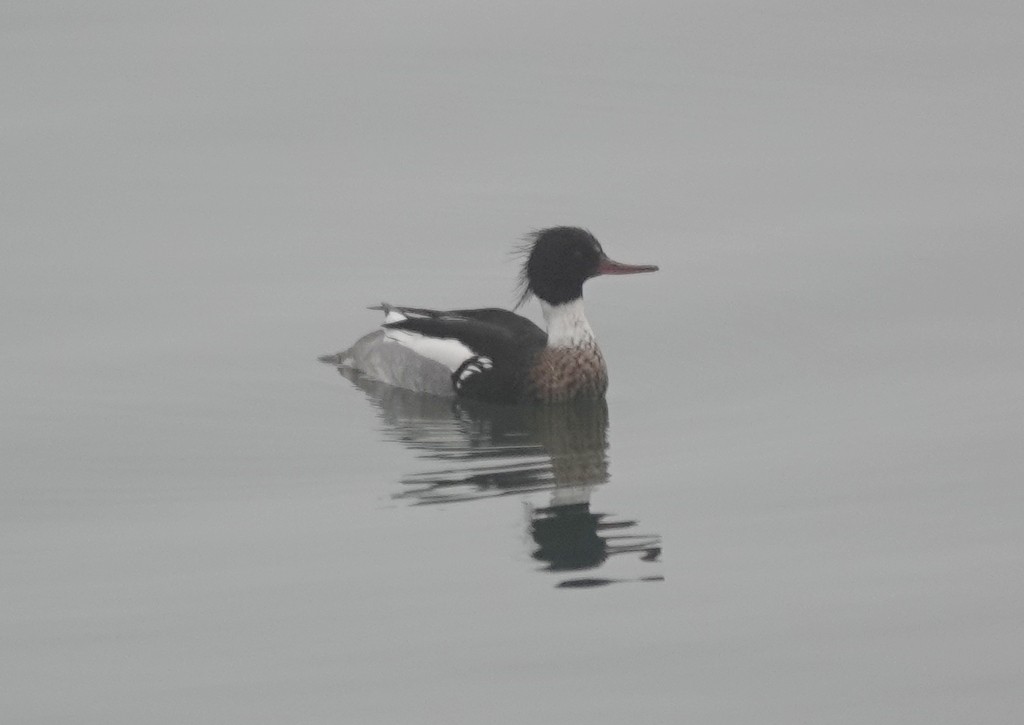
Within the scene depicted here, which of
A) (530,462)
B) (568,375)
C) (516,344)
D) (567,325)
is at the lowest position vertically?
(530,462)

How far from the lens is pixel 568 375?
14648mm

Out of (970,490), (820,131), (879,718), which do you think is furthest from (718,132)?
(879,718)

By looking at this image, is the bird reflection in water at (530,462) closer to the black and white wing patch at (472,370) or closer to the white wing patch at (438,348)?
the black and white wing patch at (472,370)

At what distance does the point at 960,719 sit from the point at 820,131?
10274 millimetres

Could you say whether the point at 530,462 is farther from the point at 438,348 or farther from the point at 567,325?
the point at 438,348

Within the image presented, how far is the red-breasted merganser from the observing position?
14727 mm

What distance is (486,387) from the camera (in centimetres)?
1485

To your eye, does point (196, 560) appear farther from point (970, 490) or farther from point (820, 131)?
point (820, 131)

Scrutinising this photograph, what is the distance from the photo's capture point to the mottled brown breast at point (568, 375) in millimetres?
14648

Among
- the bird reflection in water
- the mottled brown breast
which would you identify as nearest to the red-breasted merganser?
the mottled brown breast

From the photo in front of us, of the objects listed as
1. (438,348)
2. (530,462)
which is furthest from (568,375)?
(530,462)

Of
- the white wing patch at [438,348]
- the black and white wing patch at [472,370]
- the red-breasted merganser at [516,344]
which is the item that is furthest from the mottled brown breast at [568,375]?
the white wing patch at [438,348]

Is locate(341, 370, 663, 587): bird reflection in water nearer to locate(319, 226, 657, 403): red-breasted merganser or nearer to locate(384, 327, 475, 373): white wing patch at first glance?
locate(319, 226, 657, 403): red-breasted merganser

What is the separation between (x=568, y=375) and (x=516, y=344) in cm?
44
